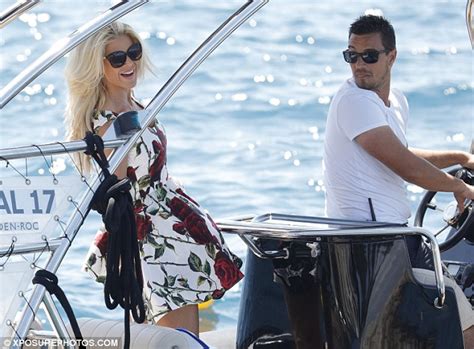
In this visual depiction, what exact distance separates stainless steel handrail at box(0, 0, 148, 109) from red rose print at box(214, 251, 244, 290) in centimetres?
101

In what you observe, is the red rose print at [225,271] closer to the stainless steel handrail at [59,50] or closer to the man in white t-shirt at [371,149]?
the man in white t-shirt at [371,149]

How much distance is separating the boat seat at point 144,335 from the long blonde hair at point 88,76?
0.77 metres

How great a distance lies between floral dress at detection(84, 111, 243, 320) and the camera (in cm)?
359

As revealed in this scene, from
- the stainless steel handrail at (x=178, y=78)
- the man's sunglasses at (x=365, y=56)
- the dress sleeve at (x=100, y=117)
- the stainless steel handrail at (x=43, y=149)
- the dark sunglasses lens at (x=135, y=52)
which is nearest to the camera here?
the stainless steel handrail at (x=43, y=149)

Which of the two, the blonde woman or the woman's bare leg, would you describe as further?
the woman's bare leg

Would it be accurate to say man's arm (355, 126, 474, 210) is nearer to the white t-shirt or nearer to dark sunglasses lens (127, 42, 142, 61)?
the white t-shirt

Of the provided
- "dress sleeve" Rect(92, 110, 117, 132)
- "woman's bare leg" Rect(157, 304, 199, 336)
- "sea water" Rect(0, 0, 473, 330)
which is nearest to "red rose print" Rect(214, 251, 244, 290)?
"woman's bare leg" Rect(157, 304, 199, 336)

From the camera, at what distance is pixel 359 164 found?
364cm

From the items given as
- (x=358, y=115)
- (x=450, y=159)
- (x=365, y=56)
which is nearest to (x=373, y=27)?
(x=365, y=56)

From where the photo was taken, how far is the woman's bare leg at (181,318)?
145 inches

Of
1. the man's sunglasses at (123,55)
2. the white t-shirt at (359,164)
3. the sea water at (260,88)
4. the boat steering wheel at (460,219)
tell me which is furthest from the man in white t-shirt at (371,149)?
the sea water at (260,88)

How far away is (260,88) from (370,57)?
804cm

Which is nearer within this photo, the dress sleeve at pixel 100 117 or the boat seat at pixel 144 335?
the boat seat at pixel 144 335

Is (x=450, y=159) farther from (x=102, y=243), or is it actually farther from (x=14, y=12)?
(x=14, y=12)
